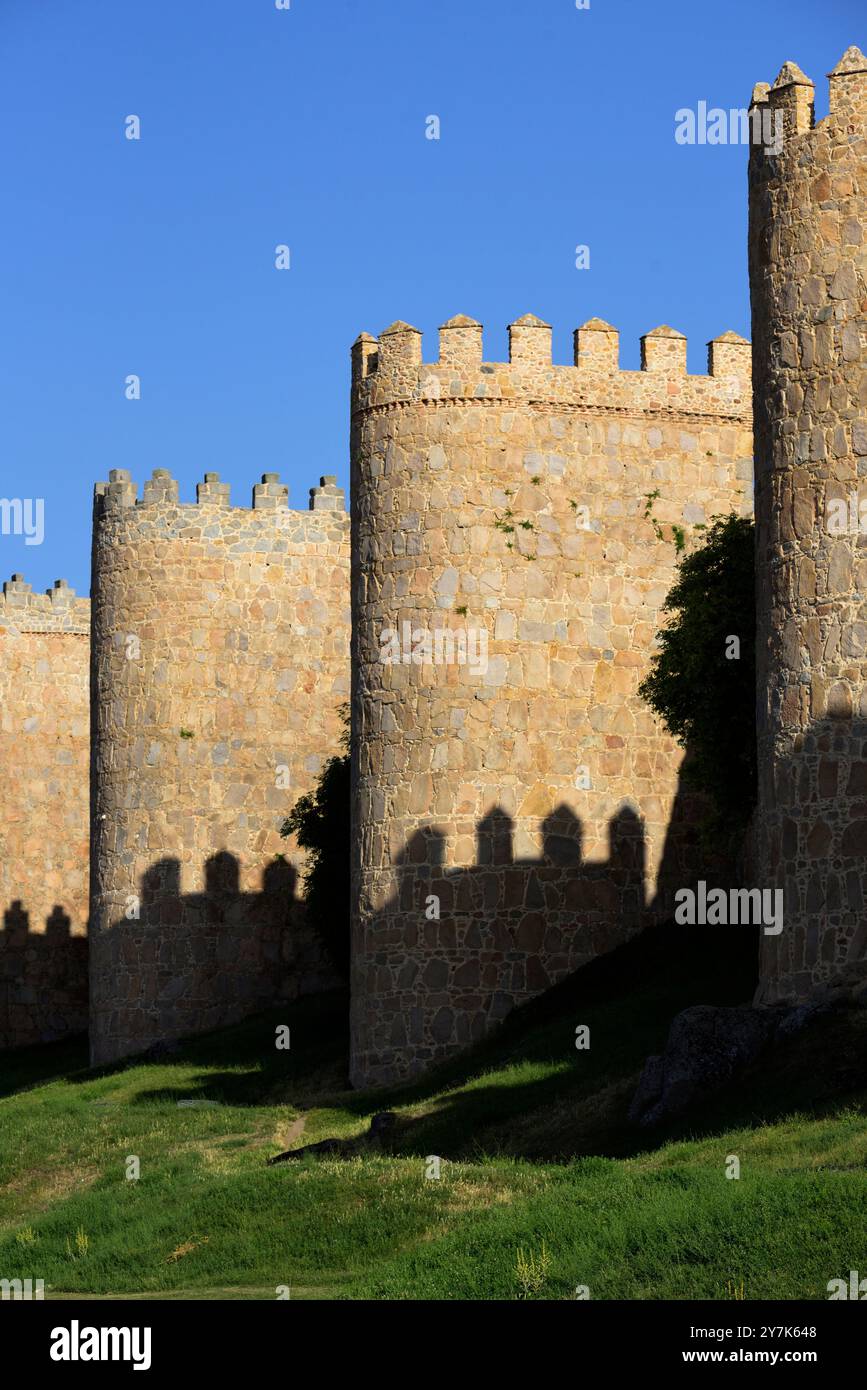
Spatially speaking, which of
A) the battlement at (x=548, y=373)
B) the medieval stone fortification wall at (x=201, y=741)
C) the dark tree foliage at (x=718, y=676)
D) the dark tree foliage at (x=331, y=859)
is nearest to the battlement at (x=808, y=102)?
the dark tree foliage at (x=718, y=676)

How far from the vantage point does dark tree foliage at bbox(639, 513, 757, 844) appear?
28359mm

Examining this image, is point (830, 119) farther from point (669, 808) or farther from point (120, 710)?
point (120, 710)

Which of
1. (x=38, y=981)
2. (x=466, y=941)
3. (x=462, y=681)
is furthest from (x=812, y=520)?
(x=38, y=981)

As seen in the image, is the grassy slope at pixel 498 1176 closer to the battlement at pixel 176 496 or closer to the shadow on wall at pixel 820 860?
the shadow on wall at pixel 820 860

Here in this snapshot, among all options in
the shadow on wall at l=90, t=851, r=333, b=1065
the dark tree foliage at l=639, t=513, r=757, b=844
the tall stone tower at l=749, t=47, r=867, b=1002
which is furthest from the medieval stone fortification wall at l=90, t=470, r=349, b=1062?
the tall stone tower at l=749, t=47, r=867, b=1002

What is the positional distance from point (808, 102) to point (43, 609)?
29438 millimetres

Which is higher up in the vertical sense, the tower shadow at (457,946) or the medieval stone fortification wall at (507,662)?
the medieval stone fortification wall at (507,662)

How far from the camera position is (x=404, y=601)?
102ft

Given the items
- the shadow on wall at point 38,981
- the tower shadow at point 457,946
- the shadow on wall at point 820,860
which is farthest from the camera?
the shadow on wall at point 38,981

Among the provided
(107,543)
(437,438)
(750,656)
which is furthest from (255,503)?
(750,656)

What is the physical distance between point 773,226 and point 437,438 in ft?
27.0

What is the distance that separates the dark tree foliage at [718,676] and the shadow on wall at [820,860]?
504 cm

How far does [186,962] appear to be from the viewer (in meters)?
39.5

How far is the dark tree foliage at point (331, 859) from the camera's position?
3747 centimetres
